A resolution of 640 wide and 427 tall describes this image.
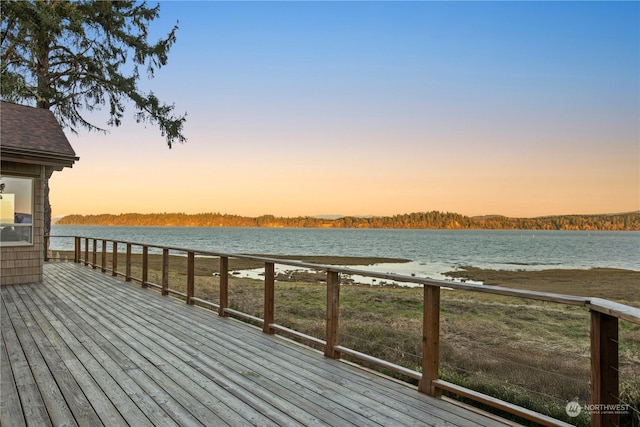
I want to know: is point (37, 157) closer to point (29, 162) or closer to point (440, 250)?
point (29, 162)

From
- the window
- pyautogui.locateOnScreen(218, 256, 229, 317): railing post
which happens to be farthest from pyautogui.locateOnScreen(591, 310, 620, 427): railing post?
the window

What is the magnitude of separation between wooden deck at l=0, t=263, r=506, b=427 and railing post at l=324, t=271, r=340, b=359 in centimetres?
11

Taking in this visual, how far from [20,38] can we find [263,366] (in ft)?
49.3

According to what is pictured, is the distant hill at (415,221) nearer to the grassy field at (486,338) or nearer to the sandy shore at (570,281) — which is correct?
the sandy shore at (570,281)

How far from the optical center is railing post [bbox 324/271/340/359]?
422cm

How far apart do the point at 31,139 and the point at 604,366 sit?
973cm

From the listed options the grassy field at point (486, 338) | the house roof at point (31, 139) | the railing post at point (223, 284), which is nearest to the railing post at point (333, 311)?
the grassy field at point (486, 338)

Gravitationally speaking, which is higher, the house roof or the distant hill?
the house roof

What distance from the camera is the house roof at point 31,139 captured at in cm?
812

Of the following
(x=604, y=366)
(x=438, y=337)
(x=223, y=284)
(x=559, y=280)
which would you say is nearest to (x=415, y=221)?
(x=559, y=280)

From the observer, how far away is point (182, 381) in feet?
11.4

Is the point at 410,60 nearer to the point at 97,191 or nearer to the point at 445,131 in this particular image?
the point at 445,131

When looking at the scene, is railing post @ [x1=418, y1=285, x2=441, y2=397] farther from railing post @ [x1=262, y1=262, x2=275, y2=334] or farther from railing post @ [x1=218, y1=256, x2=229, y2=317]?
railing post @ [x1=218, y1=256, x2=229, y2=317]

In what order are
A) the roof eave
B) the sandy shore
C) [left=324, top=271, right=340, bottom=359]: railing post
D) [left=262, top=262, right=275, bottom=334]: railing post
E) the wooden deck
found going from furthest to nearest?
1. the sandy shore
2. the roof eave
3. [left=262, top=262, right=275, bottom=334]: railing post
4. [left=324, top=271, right=340, bottom=359]: railing post
5. the wooden deck
